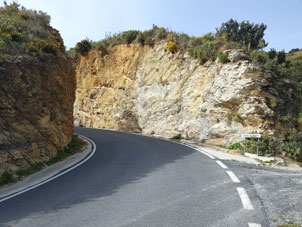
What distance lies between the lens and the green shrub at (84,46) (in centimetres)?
3122

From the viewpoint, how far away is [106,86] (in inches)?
1137

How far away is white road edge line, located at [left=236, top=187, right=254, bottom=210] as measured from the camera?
3.97m

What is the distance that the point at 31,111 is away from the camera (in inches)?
344

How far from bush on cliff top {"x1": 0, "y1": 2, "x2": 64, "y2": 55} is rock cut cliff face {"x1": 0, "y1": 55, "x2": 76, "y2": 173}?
0.56 meters

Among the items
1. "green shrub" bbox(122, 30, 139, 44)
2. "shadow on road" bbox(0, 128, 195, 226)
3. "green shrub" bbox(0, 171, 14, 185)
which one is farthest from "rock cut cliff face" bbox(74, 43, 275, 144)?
"green shrub" bbox(0, 171, 14, 185)

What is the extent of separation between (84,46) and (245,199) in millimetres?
31376

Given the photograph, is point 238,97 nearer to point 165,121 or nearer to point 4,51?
point 165,121

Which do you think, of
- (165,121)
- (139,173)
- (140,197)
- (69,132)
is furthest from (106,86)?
(140,197)

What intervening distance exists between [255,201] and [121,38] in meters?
28.5

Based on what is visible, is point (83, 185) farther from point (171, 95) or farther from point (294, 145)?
point (171, 95)

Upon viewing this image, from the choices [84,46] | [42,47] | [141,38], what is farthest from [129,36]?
[42,47]

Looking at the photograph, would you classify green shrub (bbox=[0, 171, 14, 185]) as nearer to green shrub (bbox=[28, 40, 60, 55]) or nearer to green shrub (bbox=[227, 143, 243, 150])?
green shrub (bbox=[28, 40, 60, 55])

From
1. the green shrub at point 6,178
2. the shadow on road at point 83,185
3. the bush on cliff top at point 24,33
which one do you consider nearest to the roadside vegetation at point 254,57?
the shadow on road at point 83,185

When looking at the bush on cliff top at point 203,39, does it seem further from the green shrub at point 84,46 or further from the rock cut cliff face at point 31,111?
the rock cut cliff face at point 31,111
